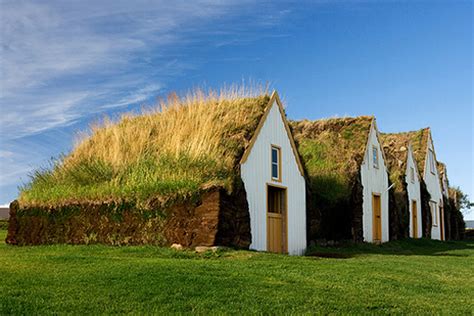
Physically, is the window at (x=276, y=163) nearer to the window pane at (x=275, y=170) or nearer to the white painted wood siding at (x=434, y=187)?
the window pane at (x=275, y=170)

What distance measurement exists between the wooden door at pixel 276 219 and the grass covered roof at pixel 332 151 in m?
4.99

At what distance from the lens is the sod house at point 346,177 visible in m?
24.7

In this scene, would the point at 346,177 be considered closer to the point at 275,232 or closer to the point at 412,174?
the point at 275,232

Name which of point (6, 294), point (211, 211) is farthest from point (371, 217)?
point (6, 294)

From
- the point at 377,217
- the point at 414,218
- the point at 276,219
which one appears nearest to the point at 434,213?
the point at 414,218

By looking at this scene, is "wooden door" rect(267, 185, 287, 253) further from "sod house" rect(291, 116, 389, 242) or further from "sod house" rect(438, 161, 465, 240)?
"sod house" rect(438, 161, 465, 240)

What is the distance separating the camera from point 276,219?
62.7 ft

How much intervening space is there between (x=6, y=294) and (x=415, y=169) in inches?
1261

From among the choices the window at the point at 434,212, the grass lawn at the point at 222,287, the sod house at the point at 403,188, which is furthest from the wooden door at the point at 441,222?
the grass lawn at the point at 222,287

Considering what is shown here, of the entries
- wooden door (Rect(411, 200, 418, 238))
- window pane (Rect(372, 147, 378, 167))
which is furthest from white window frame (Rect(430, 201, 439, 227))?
window pane (Rect(372, 147, 378, 167))

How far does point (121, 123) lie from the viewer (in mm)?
22516

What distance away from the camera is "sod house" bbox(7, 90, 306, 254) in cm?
1594

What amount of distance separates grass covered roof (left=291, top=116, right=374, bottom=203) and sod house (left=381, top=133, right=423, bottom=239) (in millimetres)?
4812

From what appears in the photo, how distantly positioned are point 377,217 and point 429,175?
13102mm
